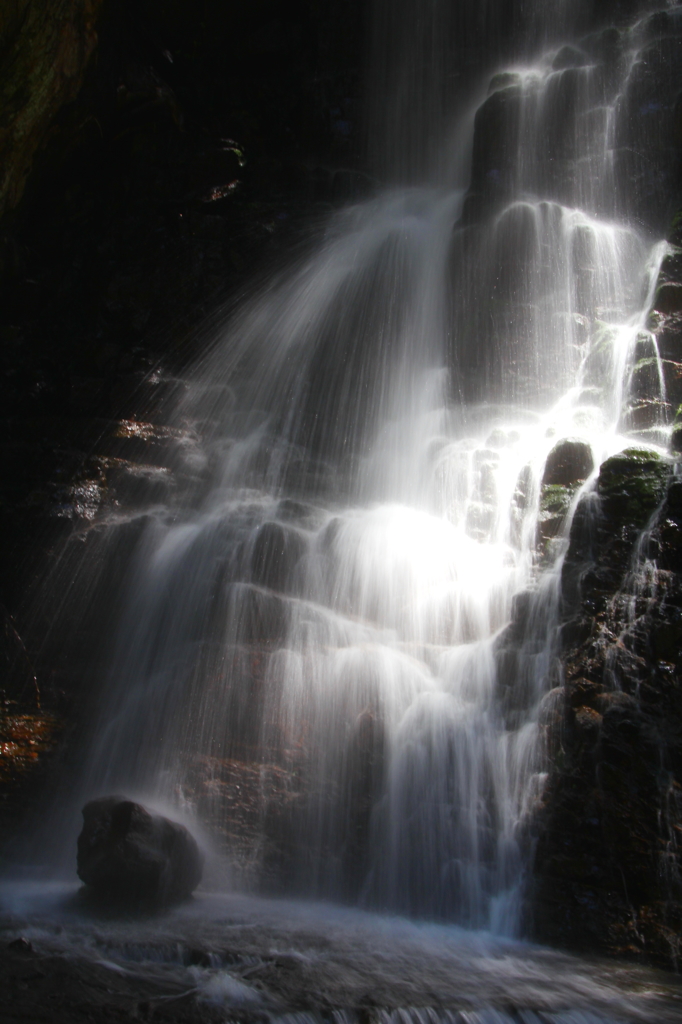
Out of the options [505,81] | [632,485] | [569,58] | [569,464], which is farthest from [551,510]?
[569,58]

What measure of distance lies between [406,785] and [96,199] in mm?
16452

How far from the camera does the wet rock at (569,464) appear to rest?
930 centimetres

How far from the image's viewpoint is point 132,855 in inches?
250

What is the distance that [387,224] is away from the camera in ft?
60.0

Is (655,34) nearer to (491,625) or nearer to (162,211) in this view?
(162,211)

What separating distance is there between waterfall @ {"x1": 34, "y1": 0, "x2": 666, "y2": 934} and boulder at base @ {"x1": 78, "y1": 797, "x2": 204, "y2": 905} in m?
0.78

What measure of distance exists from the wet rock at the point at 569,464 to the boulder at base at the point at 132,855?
21.4 feet

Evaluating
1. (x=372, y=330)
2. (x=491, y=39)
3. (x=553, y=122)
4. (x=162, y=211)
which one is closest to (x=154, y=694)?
(x=372, y=330)

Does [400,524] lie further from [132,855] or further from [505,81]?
[505,81]

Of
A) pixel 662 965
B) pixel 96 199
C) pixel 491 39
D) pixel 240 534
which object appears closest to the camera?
pixel 662 965

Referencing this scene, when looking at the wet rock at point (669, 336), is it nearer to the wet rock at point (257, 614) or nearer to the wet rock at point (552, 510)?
the wet rock at point (552, 510)

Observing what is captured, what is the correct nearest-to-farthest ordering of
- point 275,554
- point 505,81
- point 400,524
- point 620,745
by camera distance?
point 620,745 < point 275,554 < point 400,524 < point 505,81

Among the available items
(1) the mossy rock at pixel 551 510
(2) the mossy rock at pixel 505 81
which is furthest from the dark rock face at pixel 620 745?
(2) the mossy rock at pixel 505 81

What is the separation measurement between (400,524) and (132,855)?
6628 mm
